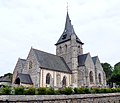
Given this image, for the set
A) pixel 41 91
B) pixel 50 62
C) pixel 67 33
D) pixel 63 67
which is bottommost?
pixel 41 91

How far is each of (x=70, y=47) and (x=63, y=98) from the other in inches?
1005

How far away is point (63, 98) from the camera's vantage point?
19406 mm

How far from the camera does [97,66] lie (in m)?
45.4

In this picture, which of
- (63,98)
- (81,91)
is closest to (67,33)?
(81,91)

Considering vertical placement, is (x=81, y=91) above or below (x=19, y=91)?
below

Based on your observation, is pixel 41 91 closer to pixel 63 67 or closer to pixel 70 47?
pixel 63 67

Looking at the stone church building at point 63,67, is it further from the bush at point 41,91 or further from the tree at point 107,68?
the tree at point 107,68

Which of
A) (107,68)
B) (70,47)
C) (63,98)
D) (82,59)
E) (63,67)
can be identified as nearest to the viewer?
(63,98)


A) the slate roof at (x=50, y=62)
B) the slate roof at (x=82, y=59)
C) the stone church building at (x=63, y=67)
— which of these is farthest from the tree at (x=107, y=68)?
the slate roof at (x=50, y=62)

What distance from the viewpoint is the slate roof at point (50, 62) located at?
36.4 m

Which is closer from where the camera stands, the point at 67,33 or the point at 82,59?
the point at 82,59

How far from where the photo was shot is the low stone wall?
51.7 ft

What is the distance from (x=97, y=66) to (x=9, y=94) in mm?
31939

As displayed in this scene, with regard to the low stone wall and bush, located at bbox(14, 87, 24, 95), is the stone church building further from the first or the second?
bush, located at bbox(14, 87, 24, 95)
